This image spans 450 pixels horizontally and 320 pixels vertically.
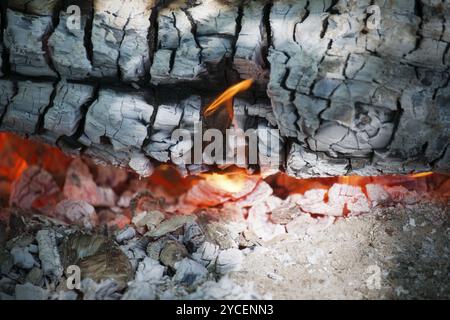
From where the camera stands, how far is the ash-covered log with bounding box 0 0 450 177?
249 centimetres

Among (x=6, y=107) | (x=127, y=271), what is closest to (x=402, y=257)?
(x=127, y=271)

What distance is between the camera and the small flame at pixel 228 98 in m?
2.80

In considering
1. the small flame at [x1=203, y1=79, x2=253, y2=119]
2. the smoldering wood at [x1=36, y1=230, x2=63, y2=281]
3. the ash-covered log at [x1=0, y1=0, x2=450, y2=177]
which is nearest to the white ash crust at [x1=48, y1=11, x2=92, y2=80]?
the ash-covered log at [x1=0, y1=0, x2=450, y2=177]

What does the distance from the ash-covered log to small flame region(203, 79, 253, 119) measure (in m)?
0.04

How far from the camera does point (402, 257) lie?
2600 millimetres

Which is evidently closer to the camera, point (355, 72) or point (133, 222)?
point (355, 72)

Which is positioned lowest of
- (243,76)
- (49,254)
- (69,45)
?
(49,254)

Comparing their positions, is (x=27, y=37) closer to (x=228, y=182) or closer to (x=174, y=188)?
(x=174, y=188)

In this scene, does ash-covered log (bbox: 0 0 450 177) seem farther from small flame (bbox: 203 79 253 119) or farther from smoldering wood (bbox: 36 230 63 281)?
smoldering wood (bbox: 36 230 63 281)

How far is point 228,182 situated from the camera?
3266 millimetres

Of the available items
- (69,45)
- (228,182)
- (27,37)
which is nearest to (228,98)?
(228,182)

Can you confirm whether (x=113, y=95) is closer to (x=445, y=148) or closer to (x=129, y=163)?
(x=129, y=163)

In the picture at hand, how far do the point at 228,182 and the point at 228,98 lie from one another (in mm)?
697

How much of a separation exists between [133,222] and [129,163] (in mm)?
438
